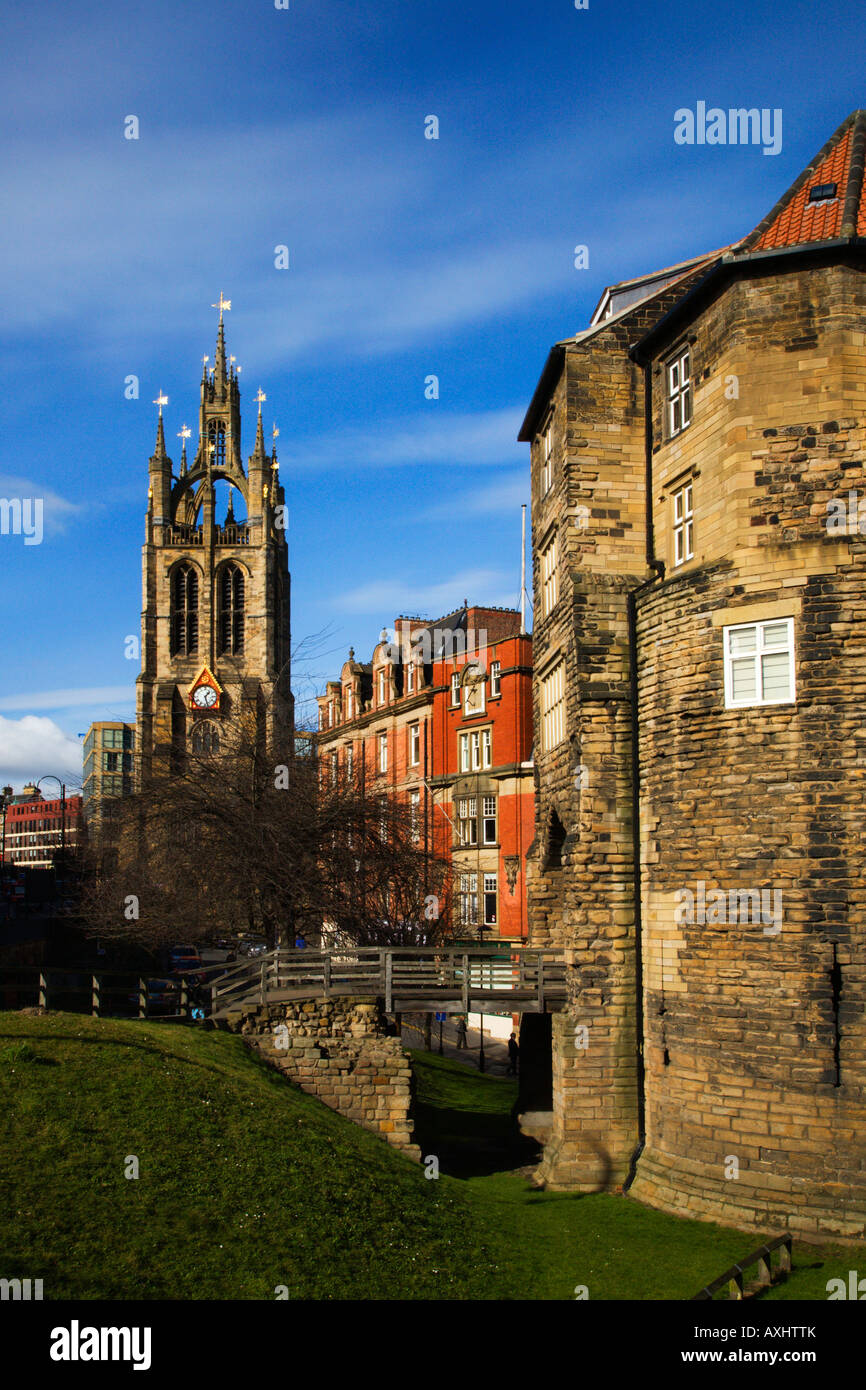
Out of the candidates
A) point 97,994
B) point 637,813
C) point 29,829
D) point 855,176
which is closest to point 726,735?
point 637,813

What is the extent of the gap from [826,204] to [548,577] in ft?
30.2

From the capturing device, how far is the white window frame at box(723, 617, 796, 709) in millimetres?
16641

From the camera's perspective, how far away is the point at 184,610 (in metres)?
84.9

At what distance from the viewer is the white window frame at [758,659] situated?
1664 centimetres

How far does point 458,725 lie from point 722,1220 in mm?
27357

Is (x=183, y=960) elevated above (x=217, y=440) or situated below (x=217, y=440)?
below

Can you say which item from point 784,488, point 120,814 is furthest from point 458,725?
point 784,488

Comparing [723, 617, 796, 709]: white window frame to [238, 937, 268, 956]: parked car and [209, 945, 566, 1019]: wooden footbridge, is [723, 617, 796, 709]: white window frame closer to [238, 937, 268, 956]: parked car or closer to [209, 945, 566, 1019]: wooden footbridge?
[209, 945, 566, 1019]: wooden footbridge

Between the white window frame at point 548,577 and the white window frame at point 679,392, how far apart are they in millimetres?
3869

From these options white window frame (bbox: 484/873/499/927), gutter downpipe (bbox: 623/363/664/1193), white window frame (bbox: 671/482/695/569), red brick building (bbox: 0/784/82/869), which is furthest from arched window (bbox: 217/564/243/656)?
red brick building (bbox: 0/784/82/869)

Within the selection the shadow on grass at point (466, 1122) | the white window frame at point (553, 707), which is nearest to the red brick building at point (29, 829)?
the shadow on grass at point (466, 1122)
